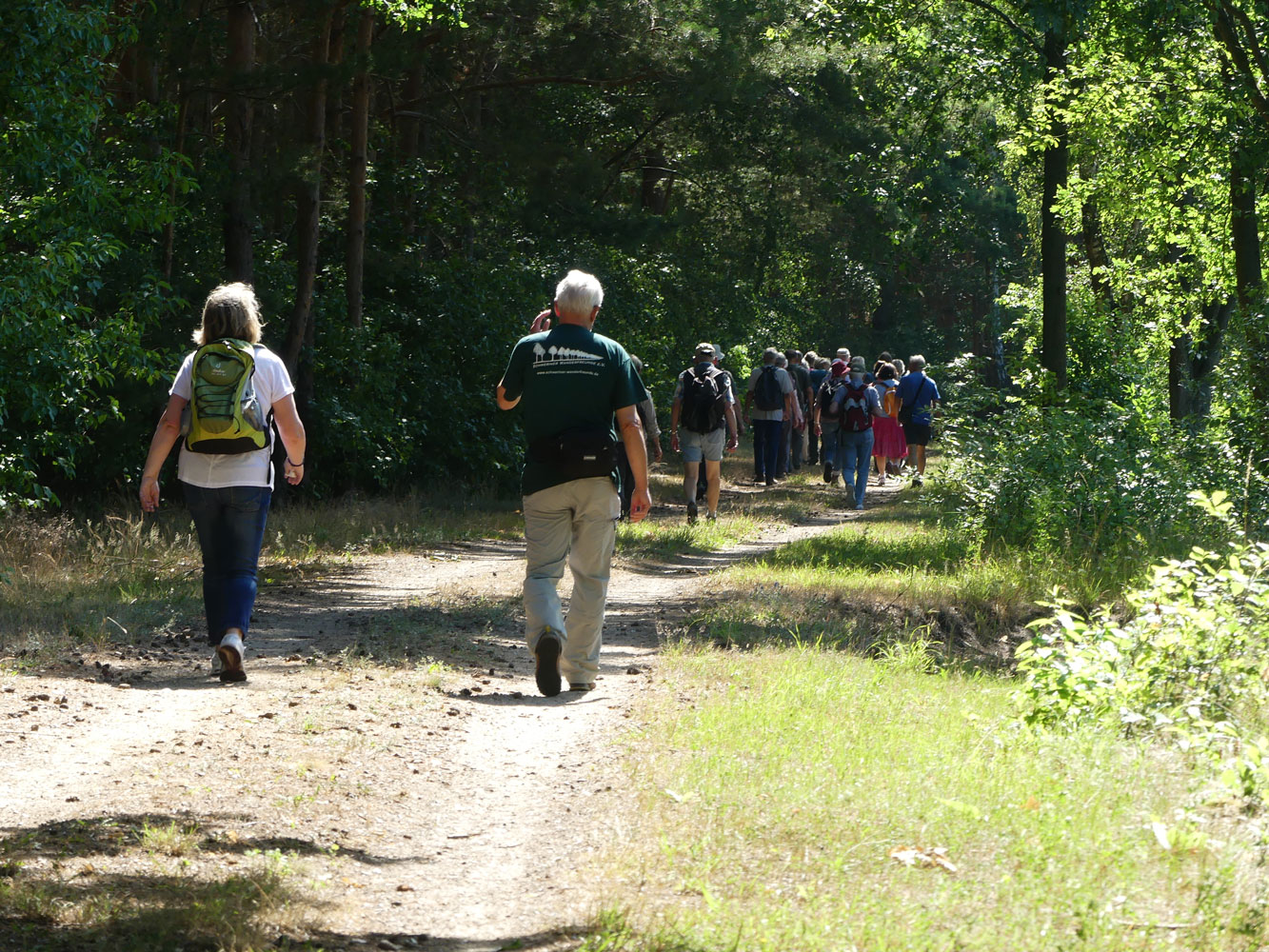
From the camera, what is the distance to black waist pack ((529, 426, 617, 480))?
717 cm

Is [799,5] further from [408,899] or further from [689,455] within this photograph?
[408,899]

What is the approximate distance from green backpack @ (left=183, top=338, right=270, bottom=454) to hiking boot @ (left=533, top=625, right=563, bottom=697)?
1.72 m

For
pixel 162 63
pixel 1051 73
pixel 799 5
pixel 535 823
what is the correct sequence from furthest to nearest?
pixel 799 5 < pixel 1051 73 < pixel 162 63 < pixel 535 823

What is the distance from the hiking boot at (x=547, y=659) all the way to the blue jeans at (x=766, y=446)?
48.0 feet

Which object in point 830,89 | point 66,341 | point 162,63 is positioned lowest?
point 66,341

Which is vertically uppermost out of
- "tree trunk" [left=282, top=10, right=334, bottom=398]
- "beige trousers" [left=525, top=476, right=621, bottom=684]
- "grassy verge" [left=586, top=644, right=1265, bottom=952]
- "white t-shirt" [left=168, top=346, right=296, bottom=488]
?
"tree trunk" [left=282, top=10, right=334, bottom=398]

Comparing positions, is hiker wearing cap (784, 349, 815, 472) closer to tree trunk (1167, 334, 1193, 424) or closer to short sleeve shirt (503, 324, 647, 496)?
tree trunk (1167, 334, 1193, 424)

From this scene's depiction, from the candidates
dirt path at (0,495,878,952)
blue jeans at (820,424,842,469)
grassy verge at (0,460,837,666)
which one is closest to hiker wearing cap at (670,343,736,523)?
grassy verge at (0,460,837,666)

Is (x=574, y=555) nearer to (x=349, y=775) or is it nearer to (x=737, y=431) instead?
(x=349, y=775)

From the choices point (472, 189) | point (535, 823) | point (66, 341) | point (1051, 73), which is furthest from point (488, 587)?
point (472, 189)

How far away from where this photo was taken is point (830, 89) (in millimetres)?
26109

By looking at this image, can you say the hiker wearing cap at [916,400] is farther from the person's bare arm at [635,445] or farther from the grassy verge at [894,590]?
the person's bare arm at [635,445]

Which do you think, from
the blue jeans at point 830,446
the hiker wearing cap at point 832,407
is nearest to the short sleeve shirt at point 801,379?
the blue jeans at point 830,446

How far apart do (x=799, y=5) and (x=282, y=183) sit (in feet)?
36.1
